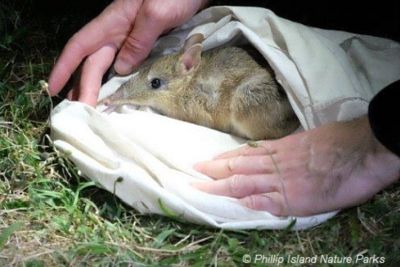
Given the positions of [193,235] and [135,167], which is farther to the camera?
[135,167]

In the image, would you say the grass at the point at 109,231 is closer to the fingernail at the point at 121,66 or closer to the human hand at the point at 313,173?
the human hand at the point at 313,173

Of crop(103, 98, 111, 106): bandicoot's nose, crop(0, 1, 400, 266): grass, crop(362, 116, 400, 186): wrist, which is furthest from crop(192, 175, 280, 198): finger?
crop(103, 98, 111, 106): bandicoot's nose

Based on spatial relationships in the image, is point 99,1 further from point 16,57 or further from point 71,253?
point 71,253

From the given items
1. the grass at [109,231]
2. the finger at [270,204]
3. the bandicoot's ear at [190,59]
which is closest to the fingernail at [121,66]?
the bandicoot's ear at [190,59]

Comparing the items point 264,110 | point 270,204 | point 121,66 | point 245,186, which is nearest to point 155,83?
point 121,66

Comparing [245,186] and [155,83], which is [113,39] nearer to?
[155,83]

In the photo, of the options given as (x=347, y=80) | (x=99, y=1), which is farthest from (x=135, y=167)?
(x=99, y=1)
